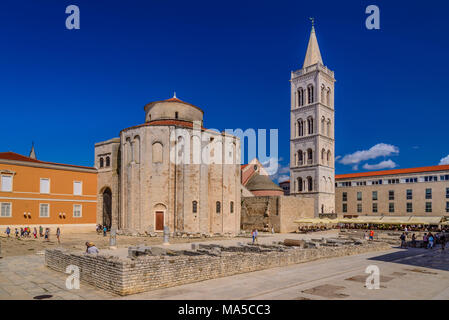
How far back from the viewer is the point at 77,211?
4422 centimetres

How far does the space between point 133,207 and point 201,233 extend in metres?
8.34

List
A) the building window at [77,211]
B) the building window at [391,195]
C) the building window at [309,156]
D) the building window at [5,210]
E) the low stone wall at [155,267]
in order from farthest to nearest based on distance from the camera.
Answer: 1. the building window at [309,156]
2. the building window at [391,195]
3. the building window at [77,211]
4. the building window at [5,210]
5. the low stone wall at [155,267]

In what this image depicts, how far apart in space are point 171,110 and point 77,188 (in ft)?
51.0

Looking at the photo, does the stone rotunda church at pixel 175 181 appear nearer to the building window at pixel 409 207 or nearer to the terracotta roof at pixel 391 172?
the building window at pixel 409 207

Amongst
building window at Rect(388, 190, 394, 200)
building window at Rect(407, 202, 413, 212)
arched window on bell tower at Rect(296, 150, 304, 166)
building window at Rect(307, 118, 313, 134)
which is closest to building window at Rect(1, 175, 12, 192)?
arched window on bell tower at Rect(296, 150, 304, 166)

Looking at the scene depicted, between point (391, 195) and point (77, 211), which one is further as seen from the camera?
point (391, 195)

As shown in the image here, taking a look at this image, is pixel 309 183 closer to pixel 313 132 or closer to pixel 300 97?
pixel 313 132

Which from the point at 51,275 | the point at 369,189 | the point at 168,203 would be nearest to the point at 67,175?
the point at 168,203

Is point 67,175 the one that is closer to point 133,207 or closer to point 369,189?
point 133,207

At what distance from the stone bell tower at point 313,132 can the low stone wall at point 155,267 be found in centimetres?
4698

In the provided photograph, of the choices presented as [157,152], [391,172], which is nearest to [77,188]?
[157,152]

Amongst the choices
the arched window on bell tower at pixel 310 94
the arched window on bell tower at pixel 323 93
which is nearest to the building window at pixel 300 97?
the arched window on bell tower at pixel 310 94

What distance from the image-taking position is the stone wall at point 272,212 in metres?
47.8

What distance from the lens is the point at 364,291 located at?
12.4 m
